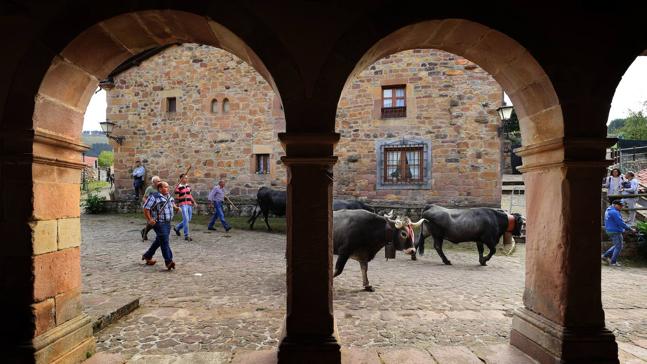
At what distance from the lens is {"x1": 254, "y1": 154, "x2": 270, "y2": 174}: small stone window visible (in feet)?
42.3

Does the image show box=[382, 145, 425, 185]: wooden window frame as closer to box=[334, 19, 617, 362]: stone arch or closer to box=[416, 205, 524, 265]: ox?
box=[416, 205, 524, 265]: ox

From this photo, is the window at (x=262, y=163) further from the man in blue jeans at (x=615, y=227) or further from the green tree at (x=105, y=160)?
the green tree at (x=105, y=160)

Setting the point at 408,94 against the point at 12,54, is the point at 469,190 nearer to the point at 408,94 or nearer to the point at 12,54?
the point at 408,94

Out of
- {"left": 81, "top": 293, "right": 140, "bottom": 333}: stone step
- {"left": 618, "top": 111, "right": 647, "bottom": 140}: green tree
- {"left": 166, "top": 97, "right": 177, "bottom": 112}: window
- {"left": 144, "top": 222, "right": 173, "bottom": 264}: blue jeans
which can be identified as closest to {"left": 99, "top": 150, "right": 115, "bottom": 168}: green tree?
{"left": 166, "top": 97, "right": 177, "bottom": 112}: window

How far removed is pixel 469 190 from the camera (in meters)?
10.9

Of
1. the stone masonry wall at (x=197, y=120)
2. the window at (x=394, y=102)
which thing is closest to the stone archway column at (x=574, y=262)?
the window at (x=394, y=102)

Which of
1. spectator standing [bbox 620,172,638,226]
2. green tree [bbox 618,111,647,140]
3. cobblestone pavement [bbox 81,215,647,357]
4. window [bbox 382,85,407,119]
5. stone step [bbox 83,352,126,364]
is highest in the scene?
green tree [bbox 618,111,647,140]

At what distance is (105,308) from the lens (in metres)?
3.71

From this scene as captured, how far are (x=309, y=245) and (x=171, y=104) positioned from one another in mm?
13128

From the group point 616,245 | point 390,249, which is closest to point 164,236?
point 390,249

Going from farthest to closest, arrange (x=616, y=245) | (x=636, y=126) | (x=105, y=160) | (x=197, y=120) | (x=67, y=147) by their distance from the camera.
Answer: (x=105, y=160) → (x=636, y=126) → (x=197, y=120) → (x=616, y=245) → (x=67, y=147)

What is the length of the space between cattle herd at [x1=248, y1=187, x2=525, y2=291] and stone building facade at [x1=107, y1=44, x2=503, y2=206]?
269 cm

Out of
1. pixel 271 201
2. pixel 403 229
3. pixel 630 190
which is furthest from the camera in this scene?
pixel 271 201

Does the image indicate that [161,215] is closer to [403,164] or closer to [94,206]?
[403,164]
